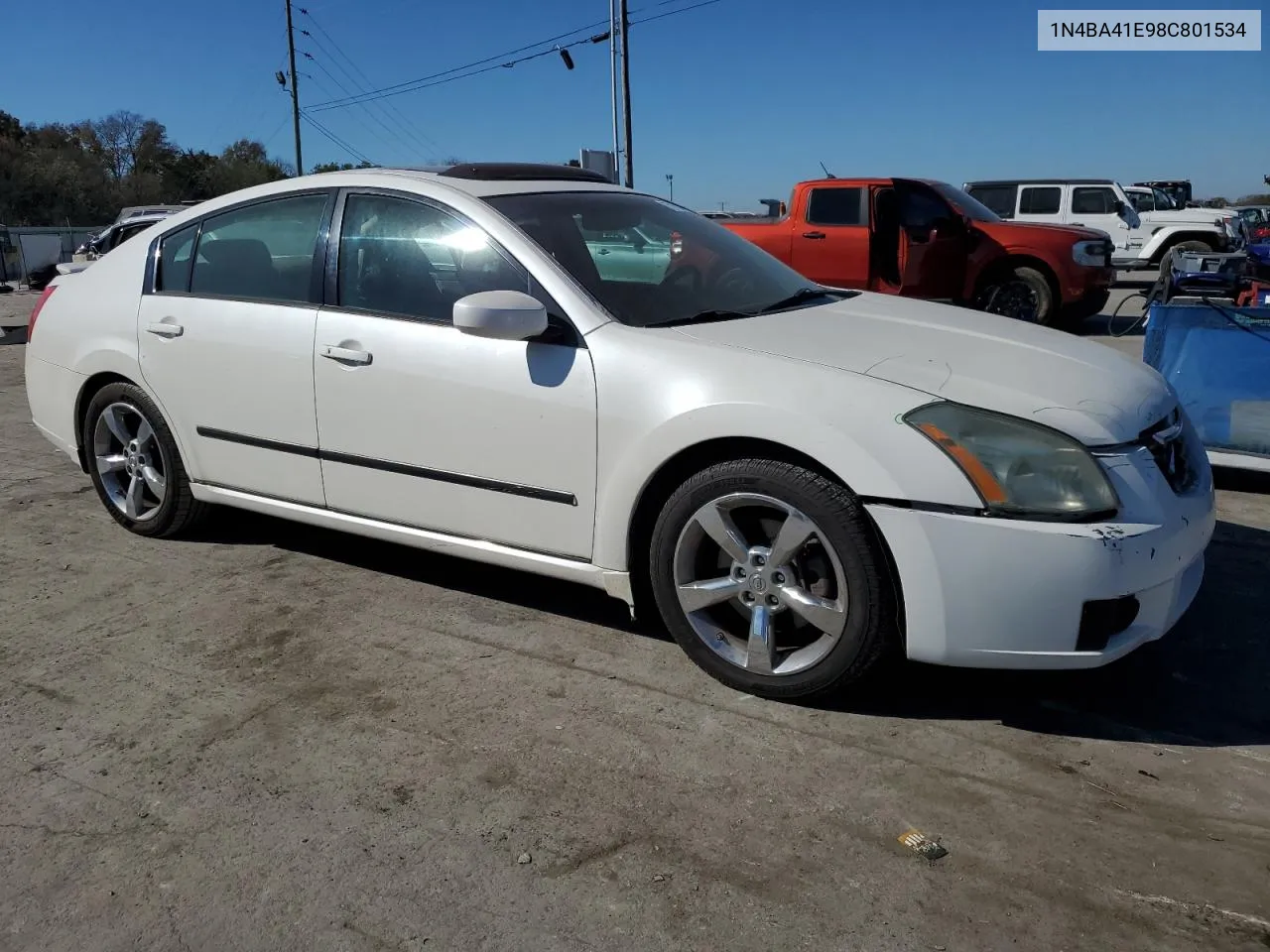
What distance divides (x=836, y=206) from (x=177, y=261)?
29.9 ft

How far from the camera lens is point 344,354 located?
12.1 ft

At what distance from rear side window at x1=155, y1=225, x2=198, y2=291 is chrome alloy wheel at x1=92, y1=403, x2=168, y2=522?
557mm

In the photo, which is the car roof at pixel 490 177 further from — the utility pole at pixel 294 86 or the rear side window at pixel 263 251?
the utility pole at pixel 294 86

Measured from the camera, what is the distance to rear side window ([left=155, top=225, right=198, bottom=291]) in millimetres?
4305

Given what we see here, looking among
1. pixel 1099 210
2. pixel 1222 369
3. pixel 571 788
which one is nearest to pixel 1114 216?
pixel 1099 210

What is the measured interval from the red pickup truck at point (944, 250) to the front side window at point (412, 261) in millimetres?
8196

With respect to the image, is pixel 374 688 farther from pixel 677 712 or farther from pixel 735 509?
pixel 735 509

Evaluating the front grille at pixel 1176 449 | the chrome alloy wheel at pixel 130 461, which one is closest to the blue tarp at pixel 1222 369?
the front grille at pixel 1176 449

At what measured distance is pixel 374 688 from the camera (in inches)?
128

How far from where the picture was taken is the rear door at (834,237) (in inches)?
467

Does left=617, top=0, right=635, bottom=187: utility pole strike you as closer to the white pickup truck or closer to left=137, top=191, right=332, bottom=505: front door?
the white pickup truck

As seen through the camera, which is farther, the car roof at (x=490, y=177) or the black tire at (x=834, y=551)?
the car roof at (x=490, y=177)

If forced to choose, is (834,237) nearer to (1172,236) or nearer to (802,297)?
(802,297)

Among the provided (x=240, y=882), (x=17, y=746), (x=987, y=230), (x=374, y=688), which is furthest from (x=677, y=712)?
(x=987, y=230)
